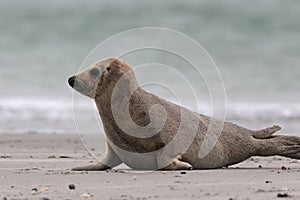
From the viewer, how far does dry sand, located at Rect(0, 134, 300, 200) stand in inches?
229

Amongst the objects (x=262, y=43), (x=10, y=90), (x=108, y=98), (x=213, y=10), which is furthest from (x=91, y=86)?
(x=213, y=10)

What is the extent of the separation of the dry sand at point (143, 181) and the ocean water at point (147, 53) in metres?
6.28

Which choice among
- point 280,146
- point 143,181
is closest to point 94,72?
point 143,181

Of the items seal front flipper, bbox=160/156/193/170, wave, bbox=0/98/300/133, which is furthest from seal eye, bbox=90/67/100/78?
wave, bbox=0/98/300/133

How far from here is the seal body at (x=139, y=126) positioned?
24.3 feet

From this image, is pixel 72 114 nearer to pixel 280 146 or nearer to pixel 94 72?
pixel 280 146

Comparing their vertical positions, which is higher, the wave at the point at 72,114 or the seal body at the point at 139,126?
the wave at the point at 72,114

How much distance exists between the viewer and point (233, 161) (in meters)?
8.22

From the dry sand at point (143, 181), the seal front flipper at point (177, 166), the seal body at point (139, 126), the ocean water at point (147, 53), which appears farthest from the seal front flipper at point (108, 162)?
the ocean water at point (147, 53)

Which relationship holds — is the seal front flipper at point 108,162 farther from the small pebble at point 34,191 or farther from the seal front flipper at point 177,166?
the small pebble at point 34,191

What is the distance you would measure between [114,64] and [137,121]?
0.62m

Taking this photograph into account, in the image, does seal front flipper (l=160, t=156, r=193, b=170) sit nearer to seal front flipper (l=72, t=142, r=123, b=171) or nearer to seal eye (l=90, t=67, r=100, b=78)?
seal front flipper (l=72, t=142, r=123, b=171)

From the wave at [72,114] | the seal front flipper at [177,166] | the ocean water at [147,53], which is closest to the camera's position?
the seal front flipper at [177,166]

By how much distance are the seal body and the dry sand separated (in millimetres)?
189
